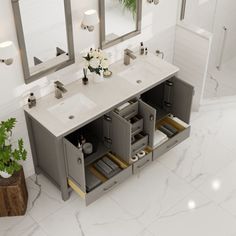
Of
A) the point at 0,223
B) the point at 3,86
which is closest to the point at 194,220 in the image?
the point at 0,223

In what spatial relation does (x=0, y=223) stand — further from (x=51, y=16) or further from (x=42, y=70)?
(x=51, y=16)

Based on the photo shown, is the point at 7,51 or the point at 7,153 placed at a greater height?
the point at 7,51

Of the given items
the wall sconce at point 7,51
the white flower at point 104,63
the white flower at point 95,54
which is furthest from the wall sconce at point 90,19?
the wall sconce at point 7,51

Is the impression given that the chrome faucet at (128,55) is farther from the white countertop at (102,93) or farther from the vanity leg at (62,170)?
the vanity leg at (62,170)

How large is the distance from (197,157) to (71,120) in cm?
158

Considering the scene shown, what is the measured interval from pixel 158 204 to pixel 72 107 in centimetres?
124

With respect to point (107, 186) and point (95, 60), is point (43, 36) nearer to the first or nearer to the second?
point (95, 60)

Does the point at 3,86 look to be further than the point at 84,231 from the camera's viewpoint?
No

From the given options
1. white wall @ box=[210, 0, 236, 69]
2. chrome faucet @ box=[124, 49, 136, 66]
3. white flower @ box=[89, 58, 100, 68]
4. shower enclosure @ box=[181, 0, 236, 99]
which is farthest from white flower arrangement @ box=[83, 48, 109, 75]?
white wall @ box=[210, 0, 236, 69]

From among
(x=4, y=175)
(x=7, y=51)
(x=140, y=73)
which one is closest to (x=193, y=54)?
(x=140, y=73)

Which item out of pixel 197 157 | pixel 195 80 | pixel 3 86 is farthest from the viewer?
pixel 195 80

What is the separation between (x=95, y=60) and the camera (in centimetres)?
403

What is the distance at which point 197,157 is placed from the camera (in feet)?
15.5

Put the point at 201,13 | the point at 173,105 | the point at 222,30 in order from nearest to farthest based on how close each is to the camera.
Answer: the point at 173,105
the point at 201,13
the point at 222,30
